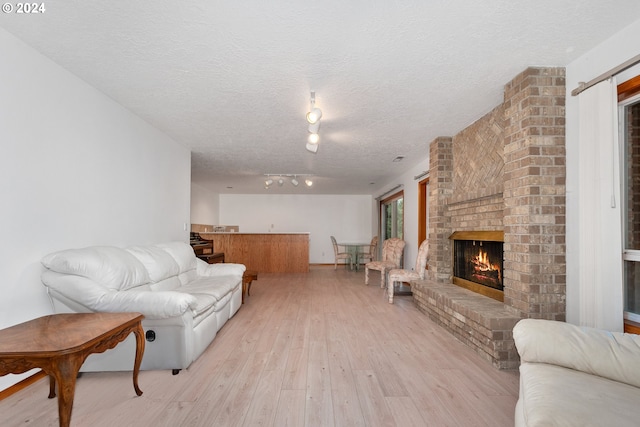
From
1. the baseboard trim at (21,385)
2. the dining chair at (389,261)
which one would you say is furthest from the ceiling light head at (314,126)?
the dining chair at (389,261)

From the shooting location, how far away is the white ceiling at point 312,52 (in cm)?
179

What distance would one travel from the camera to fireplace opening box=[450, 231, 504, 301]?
330 centimetres

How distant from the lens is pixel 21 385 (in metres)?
2.12

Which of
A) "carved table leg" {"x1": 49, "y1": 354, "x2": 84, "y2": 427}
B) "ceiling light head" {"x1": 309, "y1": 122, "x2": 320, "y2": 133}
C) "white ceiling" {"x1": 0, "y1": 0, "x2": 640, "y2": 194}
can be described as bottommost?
"carved table leg" {"x1": 49, "y1": 354, "x2": 84, "y2": 427}

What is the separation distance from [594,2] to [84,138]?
3.76 m

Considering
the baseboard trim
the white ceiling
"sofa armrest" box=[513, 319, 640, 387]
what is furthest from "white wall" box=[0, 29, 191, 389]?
"sofa armrest" box=[513, 319, 640, 387]

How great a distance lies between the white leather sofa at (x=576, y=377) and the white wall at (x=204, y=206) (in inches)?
308

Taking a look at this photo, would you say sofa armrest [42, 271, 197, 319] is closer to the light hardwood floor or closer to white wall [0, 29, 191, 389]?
white wall [0, 29, 191, 389]

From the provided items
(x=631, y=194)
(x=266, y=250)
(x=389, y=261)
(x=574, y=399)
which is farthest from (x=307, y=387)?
(x=266, y=250)

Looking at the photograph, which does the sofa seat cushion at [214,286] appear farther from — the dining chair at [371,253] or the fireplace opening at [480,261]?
the dining chair at [371,253]

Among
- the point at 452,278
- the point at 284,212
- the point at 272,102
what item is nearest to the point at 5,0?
the point at 272,102

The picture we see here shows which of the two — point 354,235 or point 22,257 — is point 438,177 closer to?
point 22,257

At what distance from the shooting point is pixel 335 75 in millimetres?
2521

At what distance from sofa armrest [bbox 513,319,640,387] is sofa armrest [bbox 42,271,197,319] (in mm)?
2211
